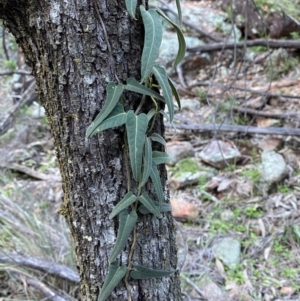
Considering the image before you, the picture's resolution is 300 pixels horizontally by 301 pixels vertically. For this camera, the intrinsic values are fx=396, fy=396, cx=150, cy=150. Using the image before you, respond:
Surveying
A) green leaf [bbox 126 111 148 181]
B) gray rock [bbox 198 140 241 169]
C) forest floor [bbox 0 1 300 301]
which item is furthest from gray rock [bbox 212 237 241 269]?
green leaf [bbox 126 111 148 181]

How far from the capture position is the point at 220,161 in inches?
94.8

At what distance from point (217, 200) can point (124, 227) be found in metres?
1.53

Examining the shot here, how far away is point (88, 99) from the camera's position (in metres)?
0.75

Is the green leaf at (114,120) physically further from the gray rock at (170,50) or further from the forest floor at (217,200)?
the gray rock at (170,50)

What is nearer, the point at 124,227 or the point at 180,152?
the point at 124,227

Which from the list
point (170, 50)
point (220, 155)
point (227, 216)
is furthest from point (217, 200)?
point (170, 50)

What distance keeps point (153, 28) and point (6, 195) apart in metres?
1.73

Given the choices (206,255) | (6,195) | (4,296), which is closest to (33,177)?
(6,195)

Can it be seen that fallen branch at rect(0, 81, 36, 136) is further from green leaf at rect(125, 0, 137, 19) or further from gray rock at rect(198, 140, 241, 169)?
green leaf at rect(125, 0, 137, 19)

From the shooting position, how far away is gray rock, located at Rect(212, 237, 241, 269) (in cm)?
190

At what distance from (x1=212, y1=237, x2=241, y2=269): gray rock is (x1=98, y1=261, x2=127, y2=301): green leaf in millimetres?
1176

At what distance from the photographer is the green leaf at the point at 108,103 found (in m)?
0.70

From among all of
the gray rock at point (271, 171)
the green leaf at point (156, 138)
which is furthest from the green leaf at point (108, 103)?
the gray rock at point (271, 171)

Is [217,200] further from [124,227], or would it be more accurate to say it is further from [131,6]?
[131,6]
